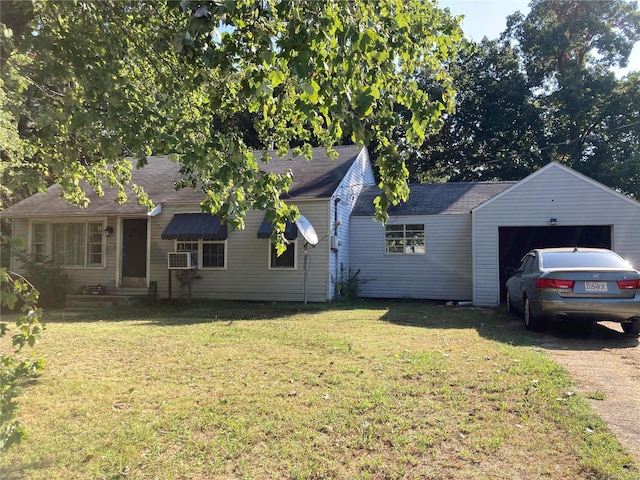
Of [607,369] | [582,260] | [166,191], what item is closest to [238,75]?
[607,369]

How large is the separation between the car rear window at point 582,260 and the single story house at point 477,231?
531 centimetres

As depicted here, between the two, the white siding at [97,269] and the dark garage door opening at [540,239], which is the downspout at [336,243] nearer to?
the dark garage door opening at [540,239]

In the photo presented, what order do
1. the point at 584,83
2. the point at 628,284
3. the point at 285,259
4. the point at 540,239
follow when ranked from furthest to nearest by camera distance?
the point at 584,83 < the point at 540,239 < the point at 285,259 < the point at 628,284

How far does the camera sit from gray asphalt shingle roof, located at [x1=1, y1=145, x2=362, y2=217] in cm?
1414

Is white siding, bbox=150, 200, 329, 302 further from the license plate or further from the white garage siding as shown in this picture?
the license plate

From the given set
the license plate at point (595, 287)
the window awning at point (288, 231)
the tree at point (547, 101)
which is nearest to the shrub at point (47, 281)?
the window awning at point (288, 231)

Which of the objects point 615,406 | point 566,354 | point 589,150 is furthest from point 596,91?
point 615,406

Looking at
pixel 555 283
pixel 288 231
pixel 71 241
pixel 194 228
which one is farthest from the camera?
pixel 71 241

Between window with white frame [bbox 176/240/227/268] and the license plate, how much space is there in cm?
1046

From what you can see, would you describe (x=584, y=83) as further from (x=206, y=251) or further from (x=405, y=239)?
(x=206, y=251)

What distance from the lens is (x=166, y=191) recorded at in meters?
15.2

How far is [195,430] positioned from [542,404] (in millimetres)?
3010

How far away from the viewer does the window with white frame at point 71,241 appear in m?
15.1

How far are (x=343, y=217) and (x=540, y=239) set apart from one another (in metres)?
7.88
